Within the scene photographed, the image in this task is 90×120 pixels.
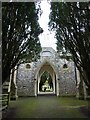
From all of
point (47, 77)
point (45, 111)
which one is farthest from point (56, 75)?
point (47, 77)

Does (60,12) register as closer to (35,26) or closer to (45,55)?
(35,26)

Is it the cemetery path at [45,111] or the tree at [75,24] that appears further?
the tree at [75,24]

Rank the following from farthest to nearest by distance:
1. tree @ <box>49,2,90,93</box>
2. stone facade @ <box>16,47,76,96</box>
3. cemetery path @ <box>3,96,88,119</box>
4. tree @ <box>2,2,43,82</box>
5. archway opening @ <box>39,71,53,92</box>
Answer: archway opening @ <box>39,71,53,92</box> → stone facade @ <box>16,47,76,96</box> → tree @ <box>49,2,90,93</box> → tree @ <box>2,2,43,82</box> → cemetery path @ <box>3,96,88,119</box>

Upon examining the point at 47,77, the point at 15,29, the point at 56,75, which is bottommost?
the point at 56,75

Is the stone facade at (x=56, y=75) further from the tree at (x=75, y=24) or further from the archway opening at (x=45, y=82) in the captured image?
the tree at (x=75, y=24)

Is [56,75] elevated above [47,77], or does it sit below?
below

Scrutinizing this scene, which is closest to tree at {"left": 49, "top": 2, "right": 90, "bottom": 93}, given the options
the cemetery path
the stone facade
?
the cemetery path

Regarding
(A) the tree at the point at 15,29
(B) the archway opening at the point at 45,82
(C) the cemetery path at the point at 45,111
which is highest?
(A) the tree at the point at 15,29

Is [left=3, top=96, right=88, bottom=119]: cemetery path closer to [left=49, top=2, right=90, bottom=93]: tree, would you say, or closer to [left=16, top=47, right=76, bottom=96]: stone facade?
[left=49, top=2, right=90, bottom=93]: tree

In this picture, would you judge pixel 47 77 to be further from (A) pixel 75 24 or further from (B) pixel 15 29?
(A) pixel 75 24

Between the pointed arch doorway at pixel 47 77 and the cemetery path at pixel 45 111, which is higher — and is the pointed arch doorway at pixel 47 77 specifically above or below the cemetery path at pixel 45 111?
above

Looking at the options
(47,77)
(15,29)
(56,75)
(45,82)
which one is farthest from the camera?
(45,82)

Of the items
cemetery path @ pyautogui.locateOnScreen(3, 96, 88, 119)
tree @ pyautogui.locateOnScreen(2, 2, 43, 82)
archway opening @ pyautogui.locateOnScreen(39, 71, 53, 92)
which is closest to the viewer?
cemetery path @ pyautogui.locateOnScreen(3, 96, 88, 119)

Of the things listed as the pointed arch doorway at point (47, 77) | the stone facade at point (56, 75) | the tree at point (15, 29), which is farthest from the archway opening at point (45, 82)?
the tree at point (15, 29)
